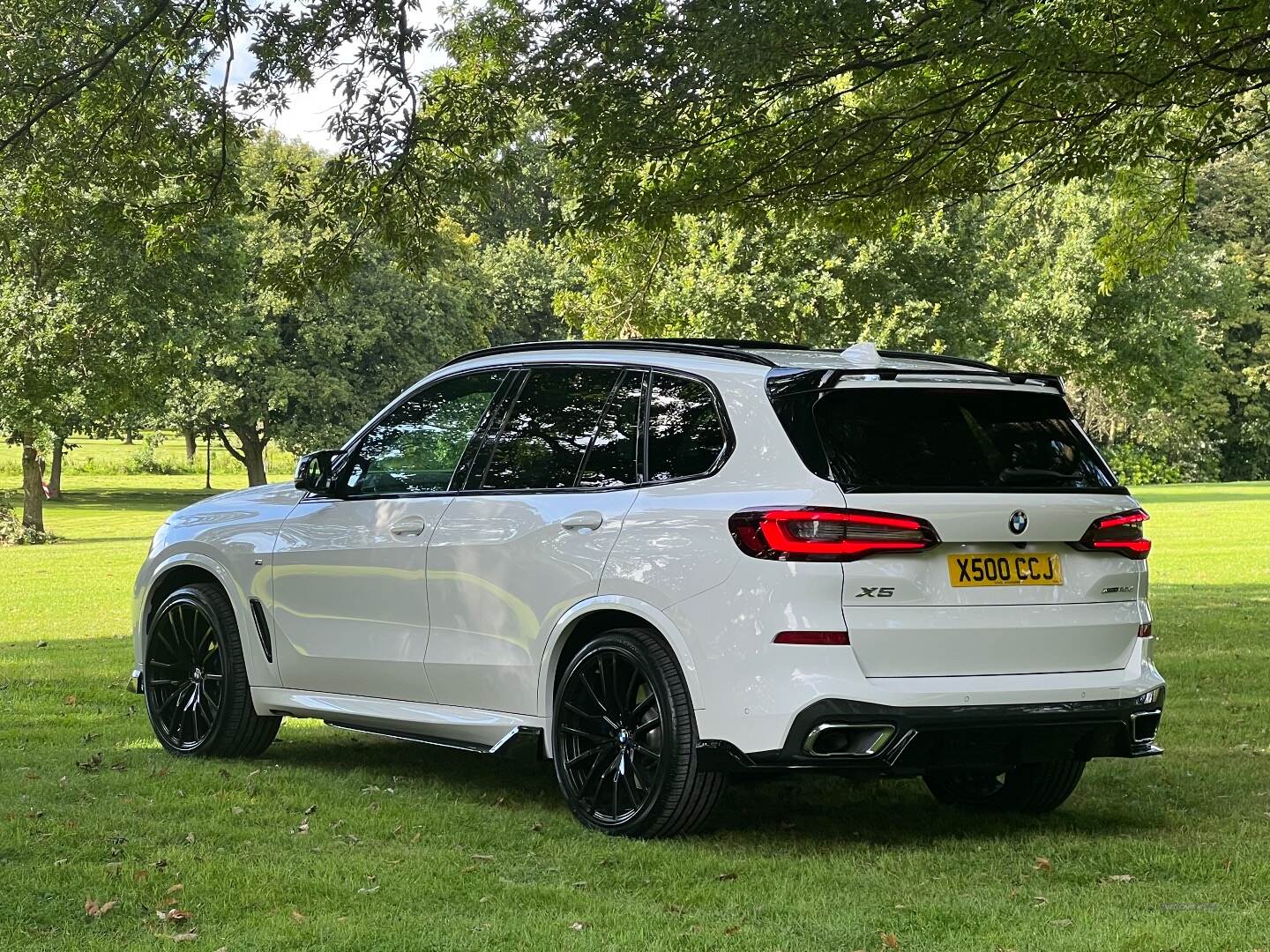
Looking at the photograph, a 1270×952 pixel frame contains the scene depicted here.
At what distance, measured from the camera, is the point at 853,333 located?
37.0 meters

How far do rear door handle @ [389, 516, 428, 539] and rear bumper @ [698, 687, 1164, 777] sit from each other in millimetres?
1883

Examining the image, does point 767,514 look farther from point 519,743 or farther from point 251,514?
point 251,514

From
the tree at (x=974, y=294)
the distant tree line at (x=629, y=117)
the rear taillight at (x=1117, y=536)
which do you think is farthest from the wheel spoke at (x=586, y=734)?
the tree at (x=974, y=294)

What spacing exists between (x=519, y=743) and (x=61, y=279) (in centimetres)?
2834

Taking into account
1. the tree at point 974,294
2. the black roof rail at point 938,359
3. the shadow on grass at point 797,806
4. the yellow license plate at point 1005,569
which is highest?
the tree at point 974,294

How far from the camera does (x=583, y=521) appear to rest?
6.77 m

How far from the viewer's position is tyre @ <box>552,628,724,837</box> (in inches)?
249

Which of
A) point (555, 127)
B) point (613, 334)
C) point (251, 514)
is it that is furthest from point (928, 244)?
point (251, 514)

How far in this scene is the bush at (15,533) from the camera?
37469 mm

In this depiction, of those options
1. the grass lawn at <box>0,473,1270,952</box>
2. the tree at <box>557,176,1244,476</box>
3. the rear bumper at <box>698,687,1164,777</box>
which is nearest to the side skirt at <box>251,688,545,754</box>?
the grass lawn at <box>0,473,1270,952</box>

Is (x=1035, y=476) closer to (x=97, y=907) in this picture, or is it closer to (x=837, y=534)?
(x=837, y=534)

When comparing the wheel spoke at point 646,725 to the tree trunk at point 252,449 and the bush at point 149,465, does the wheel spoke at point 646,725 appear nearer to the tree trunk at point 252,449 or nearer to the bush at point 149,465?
the tree trunk at point 252,449

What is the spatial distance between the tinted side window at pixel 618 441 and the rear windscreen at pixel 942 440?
784mm

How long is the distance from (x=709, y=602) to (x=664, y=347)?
1330 millimetres
